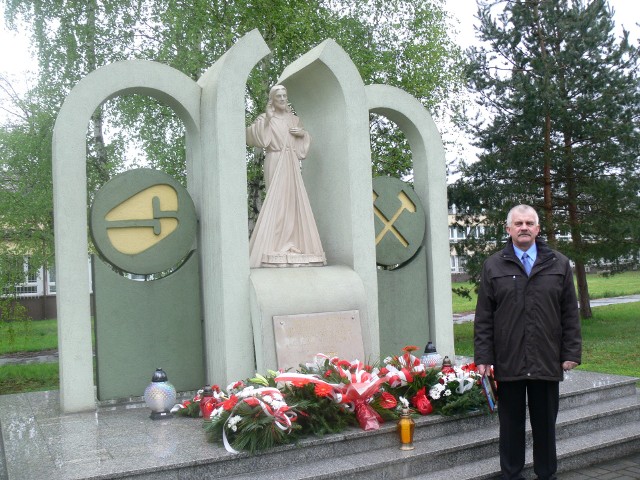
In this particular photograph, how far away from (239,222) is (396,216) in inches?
92.9

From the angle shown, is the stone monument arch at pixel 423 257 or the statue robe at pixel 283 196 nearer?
the statue robe at pixel 283 196

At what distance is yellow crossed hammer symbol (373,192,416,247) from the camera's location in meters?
7.89

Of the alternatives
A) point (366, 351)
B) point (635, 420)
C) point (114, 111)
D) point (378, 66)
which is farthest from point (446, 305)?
point (114, 111)

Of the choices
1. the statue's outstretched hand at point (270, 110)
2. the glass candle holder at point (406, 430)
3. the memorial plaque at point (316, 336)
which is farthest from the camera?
the statue's outstretched hand at point (270, 110)

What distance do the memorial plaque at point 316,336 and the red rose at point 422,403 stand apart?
1.13 m

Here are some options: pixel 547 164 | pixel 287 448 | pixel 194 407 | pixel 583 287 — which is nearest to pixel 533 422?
pixel 287 448

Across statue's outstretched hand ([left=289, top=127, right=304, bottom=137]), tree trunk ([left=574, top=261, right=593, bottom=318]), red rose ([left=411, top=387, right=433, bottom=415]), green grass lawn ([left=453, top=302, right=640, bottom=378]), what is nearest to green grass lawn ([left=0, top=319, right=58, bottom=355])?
green grass lawn ([left=453, top=302, right=640, bottom=378])

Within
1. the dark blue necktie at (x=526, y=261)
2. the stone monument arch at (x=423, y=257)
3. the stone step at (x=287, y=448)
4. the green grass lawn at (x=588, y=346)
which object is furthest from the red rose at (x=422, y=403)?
the green grass lawn at (x=588, y=346)

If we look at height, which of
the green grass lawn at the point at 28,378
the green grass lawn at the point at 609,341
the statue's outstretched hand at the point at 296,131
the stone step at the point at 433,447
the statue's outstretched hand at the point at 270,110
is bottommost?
the green grass lawn at the point at 609,341

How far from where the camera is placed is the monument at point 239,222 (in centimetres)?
609

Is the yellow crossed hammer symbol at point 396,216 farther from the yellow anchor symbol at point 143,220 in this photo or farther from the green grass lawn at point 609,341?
the green grass lawn at point 609,341

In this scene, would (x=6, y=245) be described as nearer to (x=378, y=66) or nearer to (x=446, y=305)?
(x=378, y=66)

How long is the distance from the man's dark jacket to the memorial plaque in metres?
2.28

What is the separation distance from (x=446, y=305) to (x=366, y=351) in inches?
69.8
